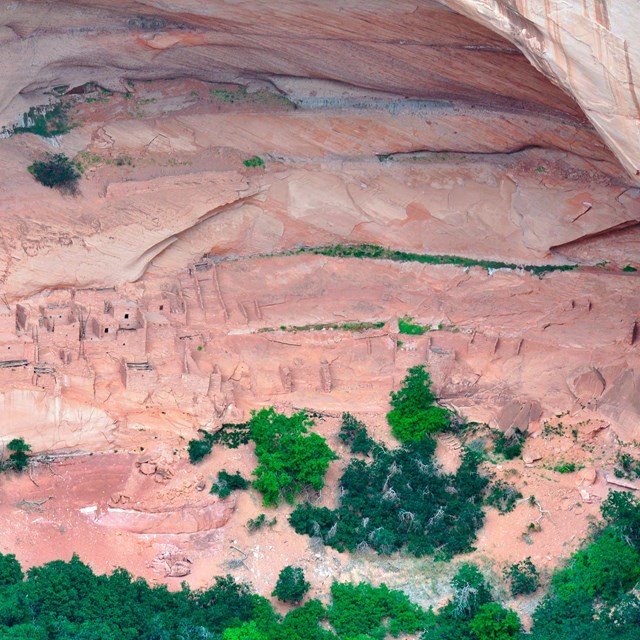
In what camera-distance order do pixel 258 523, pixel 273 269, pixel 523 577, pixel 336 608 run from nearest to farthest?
pixel 336 608, pixel 523 577, pixel 258 523, pixel 273 269

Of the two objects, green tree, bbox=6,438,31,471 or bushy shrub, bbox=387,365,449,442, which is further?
bushy shrub, bbox=387,365,449,442

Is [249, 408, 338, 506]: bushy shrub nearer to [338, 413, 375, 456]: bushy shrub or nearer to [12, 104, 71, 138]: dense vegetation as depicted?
[338, 413, 375, 456]: bushy shrub

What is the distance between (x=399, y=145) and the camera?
3438cm

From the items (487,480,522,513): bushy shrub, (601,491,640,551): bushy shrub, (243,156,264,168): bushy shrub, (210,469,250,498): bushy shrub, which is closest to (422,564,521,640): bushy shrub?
(487,480,522,513): bushy shrub

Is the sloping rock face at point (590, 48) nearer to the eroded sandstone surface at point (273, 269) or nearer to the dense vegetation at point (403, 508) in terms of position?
the eroded sandstone surface at point (273, 269)

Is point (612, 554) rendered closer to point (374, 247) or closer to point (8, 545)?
point (374, 247)

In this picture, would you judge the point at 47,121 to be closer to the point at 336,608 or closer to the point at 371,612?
the point at 336,608

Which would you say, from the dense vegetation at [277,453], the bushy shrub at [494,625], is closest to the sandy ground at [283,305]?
the dense vegetation at [277,453]

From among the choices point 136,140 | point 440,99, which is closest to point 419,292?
point 440,99

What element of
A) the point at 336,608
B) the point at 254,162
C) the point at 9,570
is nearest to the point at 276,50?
the point at 254,162

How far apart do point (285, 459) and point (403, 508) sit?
2669mm

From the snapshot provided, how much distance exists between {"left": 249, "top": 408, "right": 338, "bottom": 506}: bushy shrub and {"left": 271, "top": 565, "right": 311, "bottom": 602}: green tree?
193 centimetres

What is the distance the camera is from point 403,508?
32.3m

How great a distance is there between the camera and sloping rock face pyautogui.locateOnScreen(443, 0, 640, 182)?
2466 centimetres
